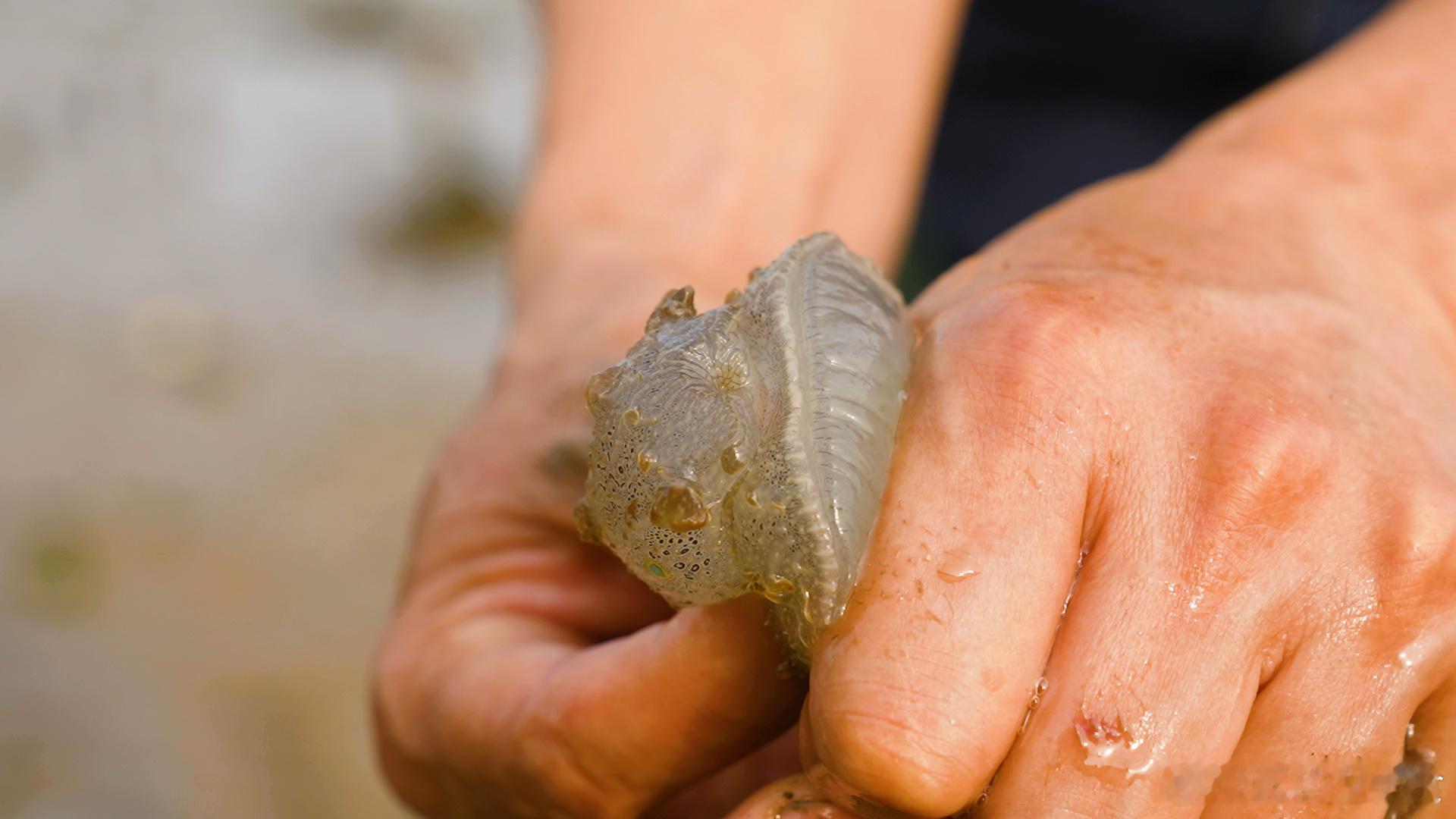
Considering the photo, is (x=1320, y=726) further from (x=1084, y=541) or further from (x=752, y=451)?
(x=752, y=451)

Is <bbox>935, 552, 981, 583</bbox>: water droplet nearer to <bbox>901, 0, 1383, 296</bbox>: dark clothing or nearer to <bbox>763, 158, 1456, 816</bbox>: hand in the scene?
<bbox>763, 158, 1456, 816</bbox>: hand

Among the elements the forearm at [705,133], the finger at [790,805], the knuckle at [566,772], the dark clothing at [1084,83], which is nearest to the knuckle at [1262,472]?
the finger at [790,805]

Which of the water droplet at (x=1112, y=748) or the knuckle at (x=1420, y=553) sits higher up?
the knuckle at (x=1420, y=553)

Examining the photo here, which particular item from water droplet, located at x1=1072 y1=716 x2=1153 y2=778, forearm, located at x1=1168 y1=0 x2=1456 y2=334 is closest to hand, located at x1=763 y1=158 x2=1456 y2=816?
water droplet, located at x1=1072 y1=716 x2=1153 y2=778

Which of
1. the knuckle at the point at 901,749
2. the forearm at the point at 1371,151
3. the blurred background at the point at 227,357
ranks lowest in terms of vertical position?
the blurred background at the point at 227,357

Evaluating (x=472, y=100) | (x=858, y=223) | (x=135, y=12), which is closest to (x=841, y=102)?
(x=858, y=223)

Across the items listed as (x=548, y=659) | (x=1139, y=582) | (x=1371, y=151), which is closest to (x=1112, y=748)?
(x=1139, y=582)

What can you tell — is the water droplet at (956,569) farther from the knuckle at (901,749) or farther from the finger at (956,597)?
the knuckle at (901,749)

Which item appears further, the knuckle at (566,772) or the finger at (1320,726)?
the knuckle at (566,772)
